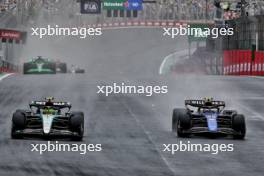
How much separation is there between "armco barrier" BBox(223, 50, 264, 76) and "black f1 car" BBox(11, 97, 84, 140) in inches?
1239

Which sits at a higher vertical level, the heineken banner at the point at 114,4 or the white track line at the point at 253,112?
the heineken banner at the point at 114,4

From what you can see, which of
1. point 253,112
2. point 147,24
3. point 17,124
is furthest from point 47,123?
point 147,24

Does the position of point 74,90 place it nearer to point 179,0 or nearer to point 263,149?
point 263,149

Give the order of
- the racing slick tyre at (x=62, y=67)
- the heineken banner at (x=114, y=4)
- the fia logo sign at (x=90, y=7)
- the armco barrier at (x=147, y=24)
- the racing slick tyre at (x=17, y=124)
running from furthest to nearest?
the armco barrier at (x=147, y=24) < the heineken banner at (x=114, y=4) < the fia logo sign at (x=90, y=7) < the racing slick tyre at (x=62, y=67) < the racing slick tyre at (x=17, y=124)

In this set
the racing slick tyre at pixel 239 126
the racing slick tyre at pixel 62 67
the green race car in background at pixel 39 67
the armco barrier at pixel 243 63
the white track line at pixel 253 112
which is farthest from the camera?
the racing slick tyre at pixel 62 67

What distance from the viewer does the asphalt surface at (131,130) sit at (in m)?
15.2

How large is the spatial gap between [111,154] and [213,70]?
53507 mm

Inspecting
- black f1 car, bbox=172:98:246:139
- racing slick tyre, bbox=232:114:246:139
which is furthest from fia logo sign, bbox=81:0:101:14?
racing slick tyre, bbox=232:114:246:139

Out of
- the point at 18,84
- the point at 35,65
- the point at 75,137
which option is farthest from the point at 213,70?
the point at 75,137

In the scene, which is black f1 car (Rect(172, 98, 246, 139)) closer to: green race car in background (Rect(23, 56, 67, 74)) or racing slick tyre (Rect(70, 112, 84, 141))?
racing slick tyre (Rect(70, 112, 84, 141))

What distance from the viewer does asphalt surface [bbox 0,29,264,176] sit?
15.2m

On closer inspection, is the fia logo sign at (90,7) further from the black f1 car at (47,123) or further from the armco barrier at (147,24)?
the black f1 car at (47,123)

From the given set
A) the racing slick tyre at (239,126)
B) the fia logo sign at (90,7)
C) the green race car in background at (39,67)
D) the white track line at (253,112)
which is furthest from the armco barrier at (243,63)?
the fia logo sign at (90,7)

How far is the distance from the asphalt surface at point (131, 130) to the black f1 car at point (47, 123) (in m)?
0.29
